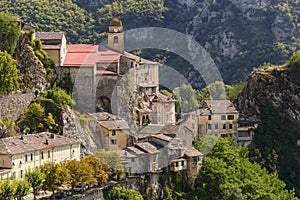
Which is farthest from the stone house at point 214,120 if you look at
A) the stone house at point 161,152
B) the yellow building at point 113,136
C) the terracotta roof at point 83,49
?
the terracotta roof at point 83,49

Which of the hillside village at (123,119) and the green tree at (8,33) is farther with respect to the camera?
the green tree at (8,33)

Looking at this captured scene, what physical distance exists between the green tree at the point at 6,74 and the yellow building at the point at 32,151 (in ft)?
19.2

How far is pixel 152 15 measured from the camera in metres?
192

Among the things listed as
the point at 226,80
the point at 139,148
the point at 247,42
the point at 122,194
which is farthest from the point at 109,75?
the point at 247,42

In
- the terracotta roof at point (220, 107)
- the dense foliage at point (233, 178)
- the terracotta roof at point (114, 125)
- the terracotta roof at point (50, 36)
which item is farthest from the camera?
the terracotta roof at point (220, 107)

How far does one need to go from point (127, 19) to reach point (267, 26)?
101 ft

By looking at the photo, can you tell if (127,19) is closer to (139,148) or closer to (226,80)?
(226,80)

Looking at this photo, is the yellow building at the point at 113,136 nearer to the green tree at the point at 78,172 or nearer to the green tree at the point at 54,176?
the green tree at the point at 78,172

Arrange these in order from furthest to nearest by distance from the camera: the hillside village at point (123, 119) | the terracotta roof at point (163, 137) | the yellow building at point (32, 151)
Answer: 1. the terracotta roof at point (163, 137)
2. the hillside village at point (123, 119)
3. the yellow building at point (32, 151)

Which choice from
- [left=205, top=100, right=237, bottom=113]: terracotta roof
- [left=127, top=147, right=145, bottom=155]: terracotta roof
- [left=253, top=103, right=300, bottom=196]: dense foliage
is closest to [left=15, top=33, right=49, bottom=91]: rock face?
[left=127, top=147, right=145, bottom=155]: terracotta roof

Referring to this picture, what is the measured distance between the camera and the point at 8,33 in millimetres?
88312

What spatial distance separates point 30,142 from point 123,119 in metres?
17.4

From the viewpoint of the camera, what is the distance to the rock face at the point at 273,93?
106 metres

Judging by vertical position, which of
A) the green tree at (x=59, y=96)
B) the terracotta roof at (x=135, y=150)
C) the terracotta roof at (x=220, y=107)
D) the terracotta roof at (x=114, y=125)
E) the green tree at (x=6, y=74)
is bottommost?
the terracotta roof at (x=135, y=150)
